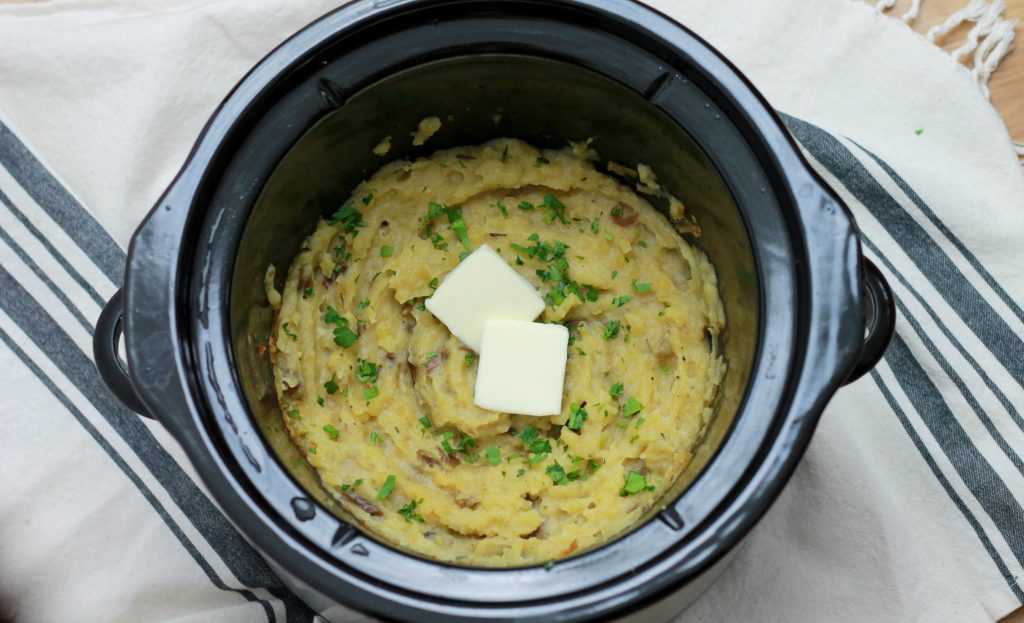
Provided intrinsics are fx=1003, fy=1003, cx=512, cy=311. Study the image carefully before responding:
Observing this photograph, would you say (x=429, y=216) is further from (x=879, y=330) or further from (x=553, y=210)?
(x=879, y=330)

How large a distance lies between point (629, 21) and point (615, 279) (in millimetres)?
503

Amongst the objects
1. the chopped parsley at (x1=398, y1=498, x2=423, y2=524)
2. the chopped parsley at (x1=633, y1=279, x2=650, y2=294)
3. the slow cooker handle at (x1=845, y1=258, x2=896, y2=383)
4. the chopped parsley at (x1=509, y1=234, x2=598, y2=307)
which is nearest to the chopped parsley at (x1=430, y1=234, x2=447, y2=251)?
the chopped parsley at (x1=509, y1=234, x2=598, y2=307)

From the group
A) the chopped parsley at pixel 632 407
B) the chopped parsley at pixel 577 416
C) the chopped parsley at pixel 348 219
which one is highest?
the chopped parsley at pixel 632 407

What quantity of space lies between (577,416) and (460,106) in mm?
623

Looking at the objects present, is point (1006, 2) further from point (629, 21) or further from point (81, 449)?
point (81, 449)

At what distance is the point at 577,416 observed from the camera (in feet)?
6.06

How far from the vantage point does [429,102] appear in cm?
186

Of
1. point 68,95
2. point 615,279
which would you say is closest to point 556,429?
point 615,279

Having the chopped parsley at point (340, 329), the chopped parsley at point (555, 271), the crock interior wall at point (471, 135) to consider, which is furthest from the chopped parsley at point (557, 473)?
the chopped parsley at point (340, 329)

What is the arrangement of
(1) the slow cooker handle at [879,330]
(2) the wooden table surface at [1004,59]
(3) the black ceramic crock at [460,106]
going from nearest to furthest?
(3) the black ceramic crock at [460,106]
(1) the slow cooker handle at [879,330]
(2) the wooden table surface at [1004,59]

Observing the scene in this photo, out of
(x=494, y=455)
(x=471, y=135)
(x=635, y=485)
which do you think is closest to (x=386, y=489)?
(x=494, y=455)

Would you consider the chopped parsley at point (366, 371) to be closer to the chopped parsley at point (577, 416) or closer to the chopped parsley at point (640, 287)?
the chopped parsley at point (577, 416)

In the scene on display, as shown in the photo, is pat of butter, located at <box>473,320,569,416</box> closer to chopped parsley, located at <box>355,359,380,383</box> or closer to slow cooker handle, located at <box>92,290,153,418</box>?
chopped parsley, located at <box>355,359,380,383</box>

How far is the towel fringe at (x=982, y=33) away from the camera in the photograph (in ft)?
7.26
